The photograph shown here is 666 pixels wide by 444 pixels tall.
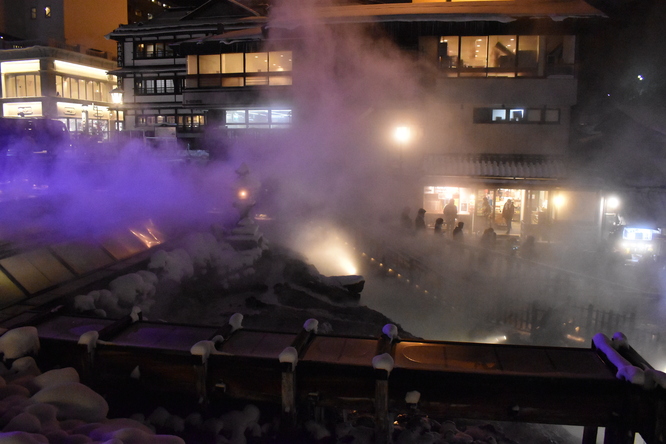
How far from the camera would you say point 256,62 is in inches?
626

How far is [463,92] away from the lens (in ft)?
40.8

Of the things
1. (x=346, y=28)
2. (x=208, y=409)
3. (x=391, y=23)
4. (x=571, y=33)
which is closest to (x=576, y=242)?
(x=571, y=33)

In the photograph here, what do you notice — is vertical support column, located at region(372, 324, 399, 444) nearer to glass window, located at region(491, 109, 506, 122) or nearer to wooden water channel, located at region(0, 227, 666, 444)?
wooden water channel, located at region(0, 227, 666, 444)

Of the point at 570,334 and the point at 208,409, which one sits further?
the point at 570,334

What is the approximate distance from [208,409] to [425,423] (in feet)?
6.86

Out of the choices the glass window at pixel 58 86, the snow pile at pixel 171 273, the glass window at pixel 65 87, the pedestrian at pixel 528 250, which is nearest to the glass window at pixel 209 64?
the snow pile at pixel 171 273

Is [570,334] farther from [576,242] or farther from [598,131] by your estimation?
[598,131]

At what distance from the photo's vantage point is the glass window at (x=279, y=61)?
15328 mm

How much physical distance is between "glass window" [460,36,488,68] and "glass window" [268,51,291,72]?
5.71m

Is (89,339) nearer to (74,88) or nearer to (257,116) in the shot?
(257,116)

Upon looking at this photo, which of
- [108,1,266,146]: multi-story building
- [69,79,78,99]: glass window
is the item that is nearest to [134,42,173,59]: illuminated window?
[108,1,266,146]: multi-story building

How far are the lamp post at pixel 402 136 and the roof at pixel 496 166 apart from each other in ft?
2.14

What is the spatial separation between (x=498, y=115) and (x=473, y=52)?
5.98 feet

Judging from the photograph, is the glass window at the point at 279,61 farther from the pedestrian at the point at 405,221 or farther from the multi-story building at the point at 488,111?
the pedestrian at the point at 405,221
